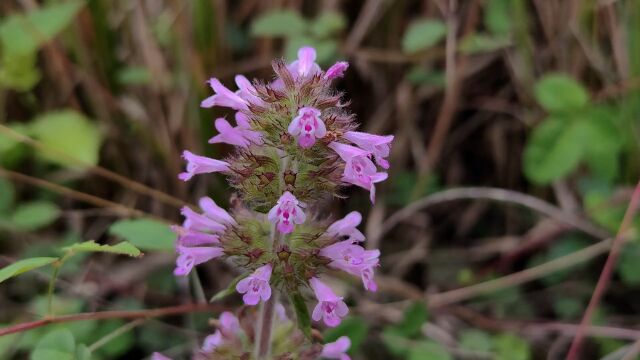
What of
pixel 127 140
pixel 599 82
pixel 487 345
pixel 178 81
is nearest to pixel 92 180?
pixel 127 140

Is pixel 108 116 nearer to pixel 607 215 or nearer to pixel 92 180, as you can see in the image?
pixel 92 180

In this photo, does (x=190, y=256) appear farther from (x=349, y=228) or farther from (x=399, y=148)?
(x=399, y=148)

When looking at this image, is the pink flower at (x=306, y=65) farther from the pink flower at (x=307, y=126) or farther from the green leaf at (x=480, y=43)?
the green leaf at (x=480, y=43)

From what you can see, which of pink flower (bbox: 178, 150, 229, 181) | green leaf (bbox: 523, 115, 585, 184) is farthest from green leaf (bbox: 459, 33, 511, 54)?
pink flower (bbox: 178, 150, 229, 181)

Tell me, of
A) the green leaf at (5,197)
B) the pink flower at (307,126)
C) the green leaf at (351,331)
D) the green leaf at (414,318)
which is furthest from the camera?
the green leaf at (5,197)

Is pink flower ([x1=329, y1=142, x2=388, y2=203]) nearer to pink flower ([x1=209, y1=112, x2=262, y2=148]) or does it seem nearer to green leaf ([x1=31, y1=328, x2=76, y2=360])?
pink flower ([x1=209, y1=112, x2=262, y2=148])

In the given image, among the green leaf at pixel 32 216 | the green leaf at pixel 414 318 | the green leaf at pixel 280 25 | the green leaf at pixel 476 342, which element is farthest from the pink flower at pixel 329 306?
the green leaf at pixel 280 25

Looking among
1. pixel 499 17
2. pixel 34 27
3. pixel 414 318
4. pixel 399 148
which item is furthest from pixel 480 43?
pixel 34 27
